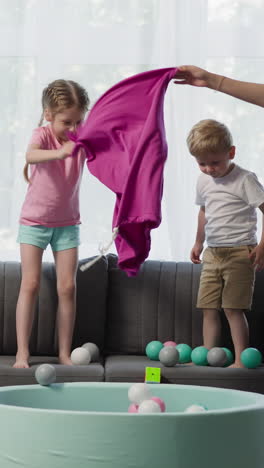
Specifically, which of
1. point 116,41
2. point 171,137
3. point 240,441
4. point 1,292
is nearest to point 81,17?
point 116,41

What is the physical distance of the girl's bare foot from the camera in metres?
3.00

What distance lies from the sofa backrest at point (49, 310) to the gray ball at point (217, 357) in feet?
1.85

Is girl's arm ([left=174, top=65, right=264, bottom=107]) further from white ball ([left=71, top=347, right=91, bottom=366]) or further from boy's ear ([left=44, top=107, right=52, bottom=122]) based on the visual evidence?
white ball ([left=71, top=347, right=91, bottom=366])


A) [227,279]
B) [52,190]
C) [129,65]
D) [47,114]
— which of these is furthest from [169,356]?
[129,65]

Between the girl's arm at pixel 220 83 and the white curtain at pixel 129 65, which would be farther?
the white curtain at pixel 129 65

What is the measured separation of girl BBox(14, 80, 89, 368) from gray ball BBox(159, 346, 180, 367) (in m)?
0.39

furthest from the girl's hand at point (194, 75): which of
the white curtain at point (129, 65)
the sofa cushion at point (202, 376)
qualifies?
the white curtain at point (129, 65)

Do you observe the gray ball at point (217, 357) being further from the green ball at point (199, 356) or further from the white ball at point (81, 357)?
the white ball at point (81, 357)

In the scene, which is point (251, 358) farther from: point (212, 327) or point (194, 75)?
point (194, 75)

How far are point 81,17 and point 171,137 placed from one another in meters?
0.76

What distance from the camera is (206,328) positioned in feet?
10.9

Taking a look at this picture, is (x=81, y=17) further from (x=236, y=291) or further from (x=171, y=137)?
(x=236, y=291)

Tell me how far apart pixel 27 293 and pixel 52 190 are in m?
0.42

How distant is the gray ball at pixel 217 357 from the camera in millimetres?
3078
